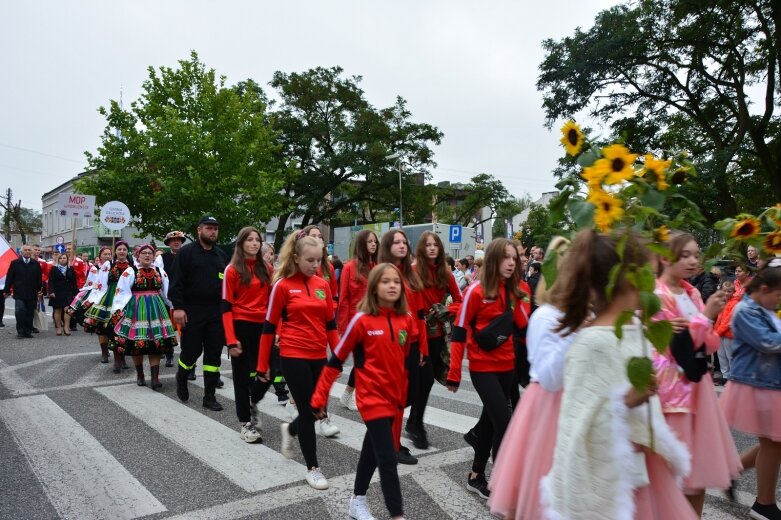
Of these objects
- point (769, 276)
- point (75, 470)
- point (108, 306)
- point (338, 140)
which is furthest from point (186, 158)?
point (769, 276)

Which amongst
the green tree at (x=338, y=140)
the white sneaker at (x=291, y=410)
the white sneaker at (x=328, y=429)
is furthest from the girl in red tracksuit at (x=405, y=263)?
the green tree at (x=338, y=140)

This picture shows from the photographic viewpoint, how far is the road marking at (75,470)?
12.9ft

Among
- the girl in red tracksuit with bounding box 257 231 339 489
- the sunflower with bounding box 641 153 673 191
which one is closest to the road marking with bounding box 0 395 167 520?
the girl in red tracksuit with bounding box 257 231 339 489

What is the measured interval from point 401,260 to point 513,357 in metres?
1.51

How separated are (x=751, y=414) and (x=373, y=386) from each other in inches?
94.5

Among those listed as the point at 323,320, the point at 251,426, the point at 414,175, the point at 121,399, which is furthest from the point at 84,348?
the point at 414,175

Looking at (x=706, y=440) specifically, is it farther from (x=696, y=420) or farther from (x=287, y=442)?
(x=287, y=442)

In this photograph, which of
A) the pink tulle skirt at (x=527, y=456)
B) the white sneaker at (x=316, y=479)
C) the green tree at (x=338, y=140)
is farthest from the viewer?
the green tree at (x=338, y=140)

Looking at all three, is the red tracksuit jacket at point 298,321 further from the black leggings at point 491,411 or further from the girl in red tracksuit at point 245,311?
the black leggings at point 491,411

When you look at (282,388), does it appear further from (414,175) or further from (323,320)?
(414,175)

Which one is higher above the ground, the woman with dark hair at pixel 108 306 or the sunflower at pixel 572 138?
the sunflower at pixel 572 138

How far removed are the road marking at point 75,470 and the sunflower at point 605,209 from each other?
3356mm

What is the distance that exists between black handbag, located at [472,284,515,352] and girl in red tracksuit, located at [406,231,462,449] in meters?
1.17

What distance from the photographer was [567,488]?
Answer: 81.6 inches
